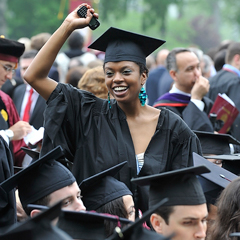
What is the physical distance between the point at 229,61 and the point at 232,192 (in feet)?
14.9

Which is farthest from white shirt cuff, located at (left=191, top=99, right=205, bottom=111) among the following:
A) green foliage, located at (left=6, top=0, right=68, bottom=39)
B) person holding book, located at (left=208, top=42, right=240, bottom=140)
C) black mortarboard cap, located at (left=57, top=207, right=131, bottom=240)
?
green foliage, located at (left=6, top=0, right=68, bottom=39)

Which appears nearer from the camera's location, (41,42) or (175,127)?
(175,127)

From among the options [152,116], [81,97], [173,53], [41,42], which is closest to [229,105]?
[173,53]

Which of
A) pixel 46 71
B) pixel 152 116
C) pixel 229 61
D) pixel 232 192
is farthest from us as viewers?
pixel 229 61

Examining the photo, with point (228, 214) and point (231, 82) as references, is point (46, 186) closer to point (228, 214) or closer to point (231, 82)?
point (228, 214)

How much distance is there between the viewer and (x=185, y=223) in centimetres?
309

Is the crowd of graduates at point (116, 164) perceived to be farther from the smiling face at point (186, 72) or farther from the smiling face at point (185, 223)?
the smiling face at point (186, 72)

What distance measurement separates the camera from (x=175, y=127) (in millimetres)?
4094

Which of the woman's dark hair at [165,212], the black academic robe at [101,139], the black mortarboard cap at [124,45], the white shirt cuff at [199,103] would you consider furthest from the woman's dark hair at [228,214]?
the white shirt cuff at [199,103]

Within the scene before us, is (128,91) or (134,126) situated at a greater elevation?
(128,91)

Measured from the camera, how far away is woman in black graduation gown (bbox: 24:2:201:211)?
153 inches

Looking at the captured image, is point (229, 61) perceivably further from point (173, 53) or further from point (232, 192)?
point (232, 192)

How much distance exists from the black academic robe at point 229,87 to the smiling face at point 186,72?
3.74ft

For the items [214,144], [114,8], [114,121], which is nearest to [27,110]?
[214,144]
